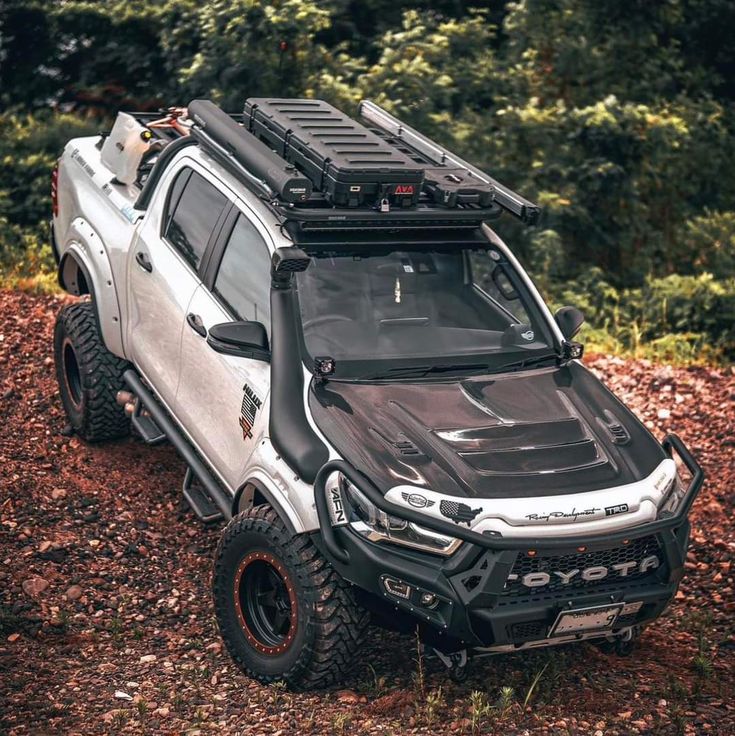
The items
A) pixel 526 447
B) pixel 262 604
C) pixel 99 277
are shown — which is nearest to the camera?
pixel 526 447

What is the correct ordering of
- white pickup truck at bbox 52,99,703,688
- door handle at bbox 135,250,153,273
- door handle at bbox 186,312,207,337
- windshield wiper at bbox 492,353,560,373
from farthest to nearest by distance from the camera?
door handle at bbox 135,250,153,273 → door handle at bbox 186,312,207,337 → windshield wiper at bbox 492,353,560,373 → white pickup truck at bbox 52,99,703,688

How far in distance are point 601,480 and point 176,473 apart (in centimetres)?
338

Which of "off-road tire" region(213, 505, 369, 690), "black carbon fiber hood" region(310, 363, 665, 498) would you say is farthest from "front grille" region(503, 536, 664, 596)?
"off-road tire" region(213, 505, 369, 690)

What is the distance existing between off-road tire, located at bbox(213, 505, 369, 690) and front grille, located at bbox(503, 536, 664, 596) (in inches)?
27.7

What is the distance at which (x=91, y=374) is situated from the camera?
7.51m

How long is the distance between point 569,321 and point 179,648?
8.27ft

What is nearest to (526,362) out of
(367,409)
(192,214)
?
(367,409)

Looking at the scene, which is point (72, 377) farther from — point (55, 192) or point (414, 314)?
point (414, 314)

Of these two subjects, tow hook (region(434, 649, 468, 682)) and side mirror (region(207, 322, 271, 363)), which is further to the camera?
side mirror (region(207, 322, 271, 363))

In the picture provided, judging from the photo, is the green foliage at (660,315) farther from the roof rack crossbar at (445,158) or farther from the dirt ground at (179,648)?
the roof rack crossbar at (445,158)

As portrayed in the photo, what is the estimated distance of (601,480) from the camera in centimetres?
516

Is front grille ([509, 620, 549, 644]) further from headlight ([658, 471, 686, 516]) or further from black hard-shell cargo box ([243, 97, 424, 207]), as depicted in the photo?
black hard-shell cargo box ([243, 97, 424, 207])

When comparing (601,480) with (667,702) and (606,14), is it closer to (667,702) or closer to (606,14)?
(667,702)

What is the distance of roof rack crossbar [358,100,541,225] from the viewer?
6.21m
